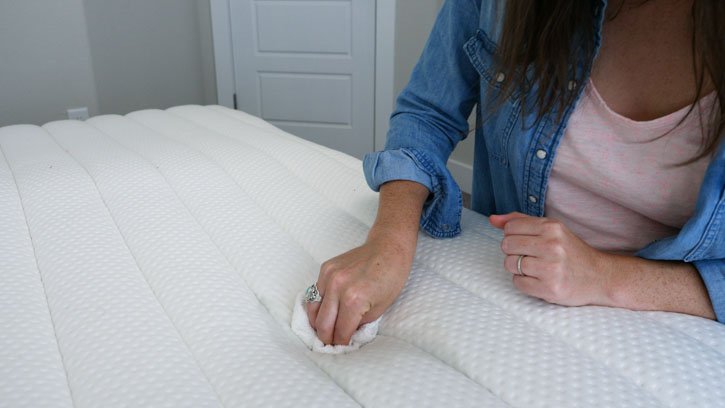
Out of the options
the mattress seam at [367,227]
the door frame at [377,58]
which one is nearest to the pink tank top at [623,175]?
the mattress seam at [367,227]

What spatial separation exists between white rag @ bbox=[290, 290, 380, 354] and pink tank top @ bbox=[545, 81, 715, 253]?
34cm

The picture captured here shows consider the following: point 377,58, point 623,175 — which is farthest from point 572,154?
point 377,58

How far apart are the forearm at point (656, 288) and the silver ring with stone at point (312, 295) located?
1.02ft

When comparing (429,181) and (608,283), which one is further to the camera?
(429,181)

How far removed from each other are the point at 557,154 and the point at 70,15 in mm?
2876

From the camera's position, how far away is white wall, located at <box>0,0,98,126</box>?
111 inches

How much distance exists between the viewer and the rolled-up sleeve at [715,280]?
64cm

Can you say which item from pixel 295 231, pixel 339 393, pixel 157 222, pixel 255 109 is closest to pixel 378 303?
pixel 339 393

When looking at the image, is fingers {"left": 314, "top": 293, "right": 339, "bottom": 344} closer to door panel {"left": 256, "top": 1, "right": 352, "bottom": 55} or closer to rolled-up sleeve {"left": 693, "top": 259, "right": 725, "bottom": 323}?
rolled-up sleeve {"left": 693, "top": 259, "right": 725, "bottom": 323}

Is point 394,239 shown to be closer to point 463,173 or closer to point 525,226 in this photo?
point 525,226

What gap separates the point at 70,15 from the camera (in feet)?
9.71

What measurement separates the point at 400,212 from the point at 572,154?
Result: 0.24 metres

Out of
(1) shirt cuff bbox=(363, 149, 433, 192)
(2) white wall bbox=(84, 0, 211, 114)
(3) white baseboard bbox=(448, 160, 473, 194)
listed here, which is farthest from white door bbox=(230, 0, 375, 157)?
(1) shirt cuff bbox=(363, 149, 433, 192)

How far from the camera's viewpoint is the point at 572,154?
79 centimetres
